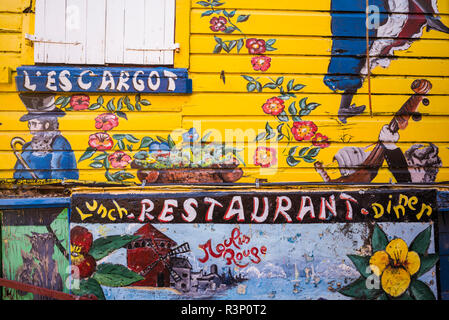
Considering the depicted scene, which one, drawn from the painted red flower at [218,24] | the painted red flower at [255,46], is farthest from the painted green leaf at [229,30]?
the painted red flower at [255,46]

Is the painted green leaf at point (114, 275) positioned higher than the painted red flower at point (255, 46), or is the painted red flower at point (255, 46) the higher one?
the painted red flower at point (255, 46)

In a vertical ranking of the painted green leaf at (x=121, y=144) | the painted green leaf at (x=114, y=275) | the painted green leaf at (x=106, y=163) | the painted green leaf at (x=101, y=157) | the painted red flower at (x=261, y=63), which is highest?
the painted red flower at (x=261, y=63)

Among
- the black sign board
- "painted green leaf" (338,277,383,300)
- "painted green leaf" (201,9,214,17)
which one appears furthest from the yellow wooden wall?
"painted green leaf" (338,277,383,300)

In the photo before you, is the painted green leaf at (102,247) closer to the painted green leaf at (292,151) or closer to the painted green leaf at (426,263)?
the painted green leaf at (292,151)

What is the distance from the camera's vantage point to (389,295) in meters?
2.46

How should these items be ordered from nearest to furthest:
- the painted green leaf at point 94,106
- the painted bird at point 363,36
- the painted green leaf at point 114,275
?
the painted green leaf at point 114,275
the painted green leaf at point 94,106
the painted bird at point 363,36

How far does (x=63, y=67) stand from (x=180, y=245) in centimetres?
178

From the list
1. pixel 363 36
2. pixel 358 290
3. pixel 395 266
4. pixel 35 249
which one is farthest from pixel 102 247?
pixel 363 36

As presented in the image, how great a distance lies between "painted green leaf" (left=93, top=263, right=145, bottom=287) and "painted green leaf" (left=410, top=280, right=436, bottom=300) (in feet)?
7.47

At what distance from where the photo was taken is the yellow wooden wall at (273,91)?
2473mm

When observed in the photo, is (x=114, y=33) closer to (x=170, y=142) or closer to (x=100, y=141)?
(x=100, y=141)

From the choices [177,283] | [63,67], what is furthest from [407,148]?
[63,67]

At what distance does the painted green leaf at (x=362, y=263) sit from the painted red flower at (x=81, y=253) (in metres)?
2.14

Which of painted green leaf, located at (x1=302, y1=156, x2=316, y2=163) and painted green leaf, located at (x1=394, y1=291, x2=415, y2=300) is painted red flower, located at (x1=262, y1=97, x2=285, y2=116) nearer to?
painted green leaf, located at (x1=302, y1=156, x2=316, y2=163)
